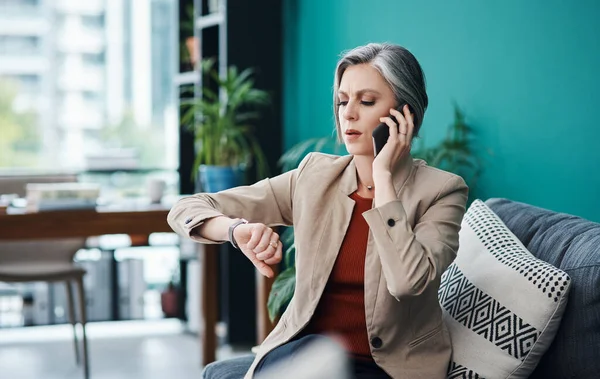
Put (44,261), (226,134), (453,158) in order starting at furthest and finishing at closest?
(226,134)
(44,261)
(453,158)

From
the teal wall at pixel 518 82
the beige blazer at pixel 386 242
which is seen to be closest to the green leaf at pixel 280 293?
the teal wall at pixel 518 82

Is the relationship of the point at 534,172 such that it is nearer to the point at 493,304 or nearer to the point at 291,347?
the point at 493,304

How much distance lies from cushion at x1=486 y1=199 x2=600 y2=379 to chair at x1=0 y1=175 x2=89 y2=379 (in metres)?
2.41

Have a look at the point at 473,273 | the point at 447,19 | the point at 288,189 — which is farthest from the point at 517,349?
the point at 447,19

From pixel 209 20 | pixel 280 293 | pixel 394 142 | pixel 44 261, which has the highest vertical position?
pixel 209 20

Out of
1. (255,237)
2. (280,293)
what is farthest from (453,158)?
(255,237)

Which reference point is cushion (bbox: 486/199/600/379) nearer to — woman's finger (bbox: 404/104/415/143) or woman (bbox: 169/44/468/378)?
woman (bbox: 169/44/468/378)

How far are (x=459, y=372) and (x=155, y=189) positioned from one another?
219cm

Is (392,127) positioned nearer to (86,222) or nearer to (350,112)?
(350,112)

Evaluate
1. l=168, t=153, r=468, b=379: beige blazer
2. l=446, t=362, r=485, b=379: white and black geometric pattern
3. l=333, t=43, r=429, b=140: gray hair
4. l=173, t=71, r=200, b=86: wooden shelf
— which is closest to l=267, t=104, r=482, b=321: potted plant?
l=168, t=153, r=468, b=379: beige blazer

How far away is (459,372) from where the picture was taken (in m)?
1.82

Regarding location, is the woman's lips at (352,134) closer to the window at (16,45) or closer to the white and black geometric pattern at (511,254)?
the white and black geometric pattern at (511,254)

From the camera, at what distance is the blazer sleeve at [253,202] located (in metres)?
1.99

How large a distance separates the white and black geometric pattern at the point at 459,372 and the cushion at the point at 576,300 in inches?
5.6
